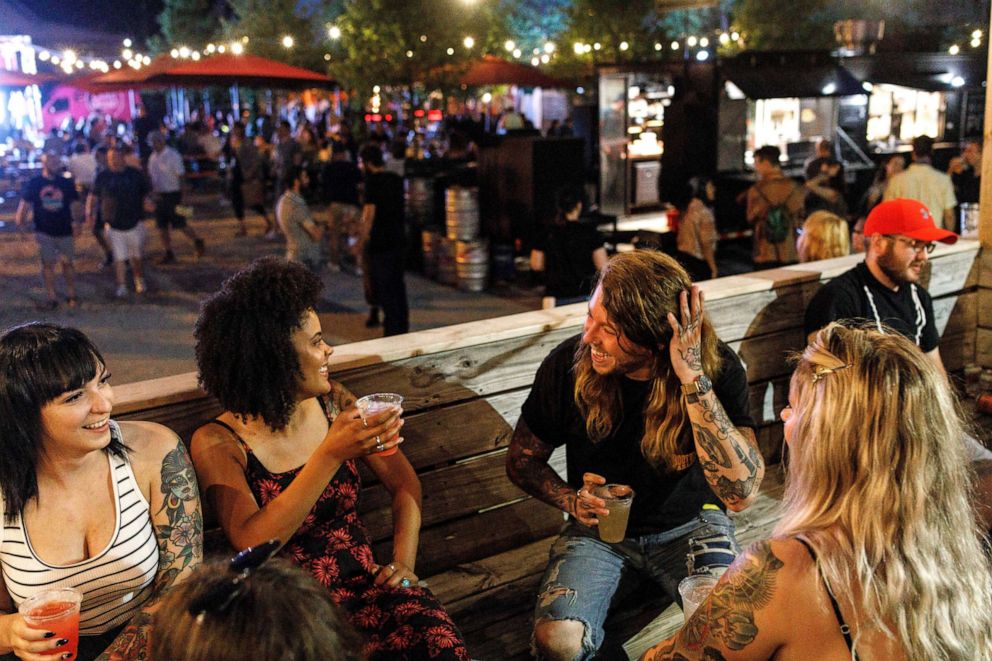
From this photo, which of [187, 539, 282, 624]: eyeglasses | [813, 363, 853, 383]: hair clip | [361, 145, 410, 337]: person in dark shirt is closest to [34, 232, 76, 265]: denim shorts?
[361, 145, 410, 337]: person in dark shirt

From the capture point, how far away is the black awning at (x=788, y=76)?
15.3 meters

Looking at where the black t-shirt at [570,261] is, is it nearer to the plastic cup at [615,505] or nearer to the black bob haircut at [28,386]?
the plastic cup at [615,505]

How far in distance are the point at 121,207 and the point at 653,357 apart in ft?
29.4

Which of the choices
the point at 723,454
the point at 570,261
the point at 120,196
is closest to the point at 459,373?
the point at 723,454

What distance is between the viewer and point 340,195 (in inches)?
462

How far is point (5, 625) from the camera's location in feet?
6.63

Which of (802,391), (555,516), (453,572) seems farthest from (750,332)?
(802,391)

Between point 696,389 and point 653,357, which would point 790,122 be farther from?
point 696,389

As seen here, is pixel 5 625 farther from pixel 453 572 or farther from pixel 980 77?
pixel 980 77

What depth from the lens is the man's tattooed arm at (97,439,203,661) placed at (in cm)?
229

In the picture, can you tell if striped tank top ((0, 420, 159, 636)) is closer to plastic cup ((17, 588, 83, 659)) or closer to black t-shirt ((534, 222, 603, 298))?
plastic cup ((17, 588, 83, 659))

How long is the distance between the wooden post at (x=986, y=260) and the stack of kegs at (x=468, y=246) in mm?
6485

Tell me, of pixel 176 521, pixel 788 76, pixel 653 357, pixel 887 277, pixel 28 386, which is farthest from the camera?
pixel 788 76

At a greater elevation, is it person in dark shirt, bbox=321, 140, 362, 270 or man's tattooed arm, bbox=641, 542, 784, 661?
person in dark shirt, bbox=321, 140, 362, 270
